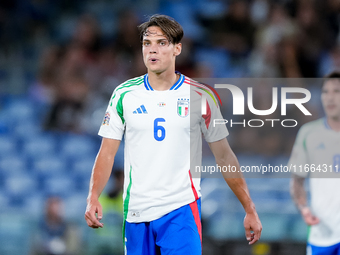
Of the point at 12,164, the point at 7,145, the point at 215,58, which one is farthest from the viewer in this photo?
the point at 215,58

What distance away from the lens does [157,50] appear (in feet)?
11.2

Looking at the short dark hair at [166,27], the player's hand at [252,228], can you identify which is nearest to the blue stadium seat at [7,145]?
the short dark hair at [166,27]

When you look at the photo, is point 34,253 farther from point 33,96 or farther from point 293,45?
point 293,45

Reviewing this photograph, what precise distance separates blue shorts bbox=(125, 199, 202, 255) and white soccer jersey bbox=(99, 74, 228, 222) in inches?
1.9

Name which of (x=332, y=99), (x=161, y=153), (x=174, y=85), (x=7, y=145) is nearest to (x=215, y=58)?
(x=7, y=145)

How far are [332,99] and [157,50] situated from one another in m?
2.06

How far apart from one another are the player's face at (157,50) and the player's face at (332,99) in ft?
6.26

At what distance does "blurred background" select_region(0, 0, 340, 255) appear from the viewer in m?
6.45

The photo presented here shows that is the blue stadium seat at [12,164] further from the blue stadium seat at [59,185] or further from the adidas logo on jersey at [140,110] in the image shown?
the adidas logo on jersey at [140,110]

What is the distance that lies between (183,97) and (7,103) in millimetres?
5877

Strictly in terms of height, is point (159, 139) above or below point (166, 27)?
below

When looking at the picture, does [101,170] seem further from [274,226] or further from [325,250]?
[274,226]

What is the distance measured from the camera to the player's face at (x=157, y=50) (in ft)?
11.2

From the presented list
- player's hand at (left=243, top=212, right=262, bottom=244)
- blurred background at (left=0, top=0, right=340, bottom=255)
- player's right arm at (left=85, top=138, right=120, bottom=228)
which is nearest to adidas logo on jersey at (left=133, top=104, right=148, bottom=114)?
player's right arm at (left=85, top=138, right=120, bottom=228)
